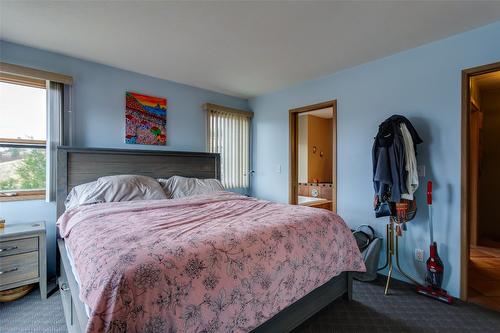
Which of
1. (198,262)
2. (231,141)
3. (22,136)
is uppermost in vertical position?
(231,141)

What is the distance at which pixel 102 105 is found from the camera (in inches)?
114

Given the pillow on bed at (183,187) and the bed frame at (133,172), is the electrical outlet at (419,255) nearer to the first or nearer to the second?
the bed frame at (133,172)

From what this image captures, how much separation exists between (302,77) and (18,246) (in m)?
3.55

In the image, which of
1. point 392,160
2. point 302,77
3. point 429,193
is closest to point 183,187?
point 302,77

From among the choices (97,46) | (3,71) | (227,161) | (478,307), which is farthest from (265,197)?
(3,71)

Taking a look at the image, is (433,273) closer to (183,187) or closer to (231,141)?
(183,187)

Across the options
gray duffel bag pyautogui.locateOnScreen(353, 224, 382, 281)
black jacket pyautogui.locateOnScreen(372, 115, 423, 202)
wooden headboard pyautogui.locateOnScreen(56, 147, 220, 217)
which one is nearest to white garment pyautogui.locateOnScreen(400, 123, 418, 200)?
black jacket pyautogui.locateOnScreen(372, 115, 423, 202)

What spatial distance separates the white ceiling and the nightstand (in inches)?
70.5

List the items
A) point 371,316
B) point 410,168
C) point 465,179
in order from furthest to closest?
point 410,168 < point 465,179 < point 371,316

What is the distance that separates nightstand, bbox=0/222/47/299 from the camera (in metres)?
2.01

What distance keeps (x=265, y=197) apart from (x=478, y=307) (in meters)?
2.79

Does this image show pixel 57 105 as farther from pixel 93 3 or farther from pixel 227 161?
pixel 227 161

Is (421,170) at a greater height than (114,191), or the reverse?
(421,170)

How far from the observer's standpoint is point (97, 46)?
2455 millimetres
